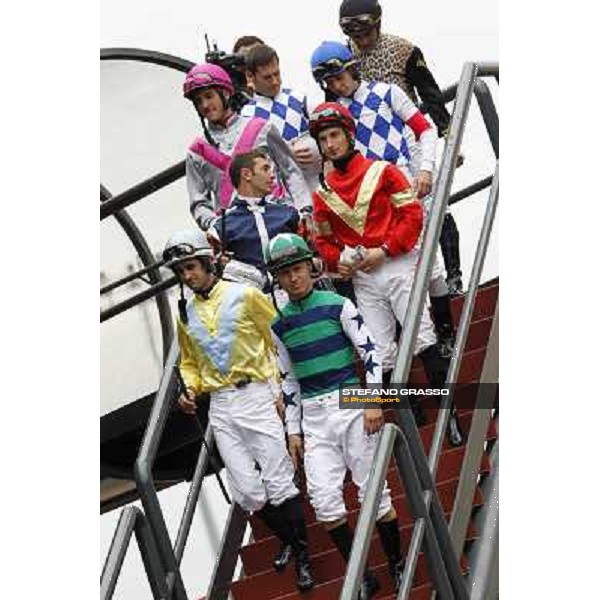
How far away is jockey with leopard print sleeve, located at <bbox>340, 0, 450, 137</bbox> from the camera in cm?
1002

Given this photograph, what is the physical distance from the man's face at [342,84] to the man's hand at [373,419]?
1556 mm

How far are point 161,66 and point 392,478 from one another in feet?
12.4

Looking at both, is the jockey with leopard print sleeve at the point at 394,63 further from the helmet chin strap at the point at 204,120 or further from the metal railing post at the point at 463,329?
the helmet chin strap at the point at 204,120

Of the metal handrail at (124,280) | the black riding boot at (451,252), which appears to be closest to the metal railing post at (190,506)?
the black riding boot at (451,252)

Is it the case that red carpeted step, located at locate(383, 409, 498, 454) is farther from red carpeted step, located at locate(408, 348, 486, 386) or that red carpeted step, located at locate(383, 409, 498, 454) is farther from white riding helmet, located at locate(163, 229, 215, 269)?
white riding helmet, located at locate(163, 229, 215, 269)

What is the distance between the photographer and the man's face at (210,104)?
31.7 feet

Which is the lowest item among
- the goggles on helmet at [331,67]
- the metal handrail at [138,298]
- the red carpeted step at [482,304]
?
the red carpeted step at [482,304]

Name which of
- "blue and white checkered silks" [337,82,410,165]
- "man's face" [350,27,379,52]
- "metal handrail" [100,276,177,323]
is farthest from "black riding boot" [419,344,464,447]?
"metal handrail" [100,276,177,323]

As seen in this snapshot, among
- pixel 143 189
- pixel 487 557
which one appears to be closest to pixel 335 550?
pixel 487 557

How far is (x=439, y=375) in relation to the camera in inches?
372

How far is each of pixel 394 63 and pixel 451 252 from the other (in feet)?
2.60

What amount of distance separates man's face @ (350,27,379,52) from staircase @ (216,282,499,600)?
132 centimetres
